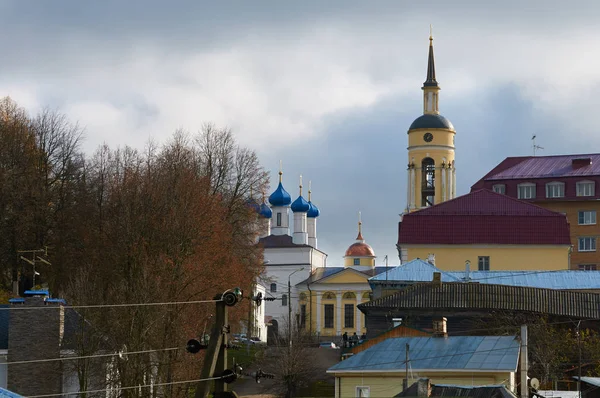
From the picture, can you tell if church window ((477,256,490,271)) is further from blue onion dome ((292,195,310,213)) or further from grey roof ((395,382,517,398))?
blue onion dome ((292,195,310,213))

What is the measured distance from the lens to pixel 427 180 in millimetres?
121750

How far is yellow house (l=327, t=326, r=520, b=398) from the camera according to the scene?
48500 millimetres

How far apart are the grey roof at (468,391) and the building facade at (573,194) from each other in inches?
2488

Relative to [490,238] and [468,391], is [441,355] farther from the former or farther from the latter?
[490,238]

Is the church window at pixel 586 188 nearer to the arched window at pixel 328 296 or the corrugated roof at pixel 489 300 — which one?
the arched window at pixel 328 296

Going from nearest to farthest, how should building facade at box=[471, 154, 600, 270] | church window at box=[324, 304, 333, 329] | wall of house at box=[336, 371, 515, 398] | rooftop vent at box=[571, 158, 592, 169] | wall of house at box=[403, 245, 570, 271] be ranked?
wall of house at box=[336, 371, 515, 398] → wall of house at box=[403, 245, 570, 271] → building facade at box=[471, 154, 600, 270] → rooftop vent at box=[571, 158, 592, 169] → church window at box=[324, 304, 333, 329]

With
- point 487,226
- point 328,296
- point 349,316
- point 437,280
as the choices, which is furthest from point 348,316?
point 437,280

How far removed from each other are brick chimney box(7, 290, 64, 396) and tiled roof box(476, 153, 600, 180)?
6100 cm

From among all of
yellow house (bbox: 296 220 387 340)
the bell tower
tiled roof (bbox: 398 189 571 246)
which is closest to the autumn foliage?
tiled roof (bbox: 398 189 571 246)

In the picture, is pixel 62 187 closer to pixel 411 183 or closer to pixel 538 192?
pixel 538 192

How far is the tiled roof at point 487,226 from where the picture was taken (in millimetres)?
87312

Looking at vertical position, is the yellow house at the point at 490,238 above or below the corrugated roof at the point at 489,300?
above

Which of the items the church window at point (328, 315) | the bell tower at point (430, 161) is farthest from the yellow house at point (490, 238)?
the church window at point (328, 315)

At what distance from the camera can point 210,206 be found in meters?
68.1
